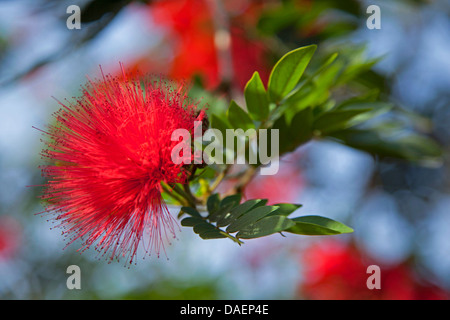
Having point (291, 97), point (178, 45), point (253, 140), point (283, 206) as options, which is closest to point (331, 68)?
point (291, 97)

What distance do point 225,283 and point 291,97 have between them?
1998mm

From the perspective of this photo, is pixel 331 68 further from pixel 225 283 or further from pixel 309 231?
pixel 225 283

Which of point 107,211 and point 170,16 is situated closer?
point 107,211

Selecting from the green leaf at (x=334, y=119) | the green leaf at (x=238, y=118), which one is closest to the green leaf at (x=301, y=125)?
the green leaf at (x=334, y=119)

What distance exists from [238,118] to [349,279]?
7.26 feet

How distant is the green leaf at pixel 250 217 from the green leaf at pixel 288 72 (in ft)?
1.24

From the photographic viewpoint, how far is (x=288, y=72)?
4.00ft

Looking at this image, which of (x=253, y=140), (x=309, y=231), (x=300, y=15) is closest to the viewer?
(x=309, y=231)

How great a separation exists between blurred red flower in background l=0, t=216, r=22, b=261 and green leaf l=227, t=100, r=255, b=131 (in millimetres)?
2593

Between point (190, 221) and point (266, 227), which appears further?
point (190, 221)

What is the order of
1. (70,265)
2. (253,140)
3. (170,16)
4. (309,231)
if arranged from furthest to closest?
(170,16) → (70,265) → (253,140) → (309,231)

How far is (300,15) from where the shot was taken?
229 centimetres

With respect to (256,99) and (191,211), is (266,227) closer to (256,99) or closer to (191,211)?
(191,211)

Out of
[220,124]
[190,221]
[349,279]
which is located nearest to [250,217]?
[190,221]
